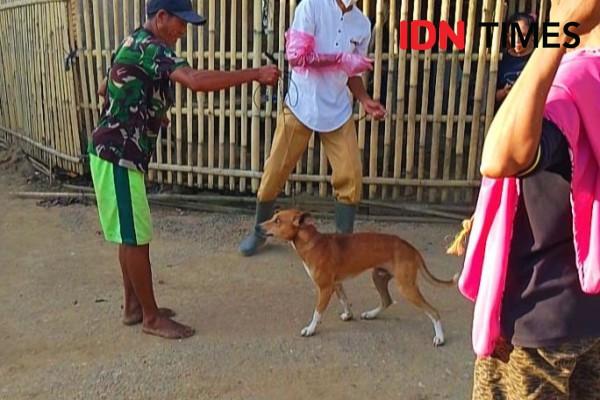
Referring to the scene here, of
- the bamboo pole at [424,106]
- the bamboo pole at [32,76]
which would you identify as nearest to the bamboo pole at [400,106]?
the bamboo pole at [424,106]

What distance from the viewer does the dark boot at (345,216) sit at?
5.11 meters

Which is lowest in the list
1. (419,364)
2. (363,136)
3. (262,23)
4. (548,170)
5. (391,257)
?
(419,364)

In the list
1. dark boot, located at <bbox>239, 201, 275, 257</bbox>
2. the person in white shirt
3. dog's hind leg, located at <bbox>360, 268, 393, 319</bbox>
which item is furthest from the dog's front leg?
dark boot, located at <bbox>239, 201, 275, 257</bbox>

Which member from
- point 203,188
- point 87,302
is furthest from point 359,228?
point 87,302

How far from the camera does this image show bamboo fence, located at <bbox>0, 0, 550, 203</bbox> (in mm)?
5922

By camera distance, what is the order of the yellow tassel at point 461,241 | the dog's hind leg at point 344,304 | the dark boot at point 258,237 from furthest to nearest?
the dark boot at point 258,237 < the dog's hind leg at point 344,304 < the yellow tassel at point 461,241

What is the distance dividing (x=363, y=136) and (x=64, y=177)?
3.09 m

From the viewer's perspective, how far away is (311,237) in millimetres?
4043

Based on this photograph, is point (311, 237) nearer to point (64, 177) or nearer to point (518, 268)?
point (518, 268)

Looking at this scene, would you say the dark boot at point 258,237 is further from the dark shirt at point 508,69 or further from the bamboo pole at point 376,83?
the dark shirt at point 508,69

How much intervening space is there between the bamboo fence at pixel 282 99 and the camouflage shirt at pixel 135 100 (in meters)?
1.96

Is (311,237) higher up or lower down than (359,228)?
higher up

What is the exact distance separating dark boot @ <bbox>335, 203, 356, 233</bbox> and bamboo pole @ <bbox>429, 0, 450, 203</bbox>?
127cm

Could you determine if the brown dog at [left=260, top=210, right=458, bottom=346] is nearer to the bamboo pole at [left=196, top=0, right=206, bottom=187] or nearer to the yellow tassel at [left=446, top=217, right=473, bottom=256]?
the yellow tassel at [left=446, top=217, right=473, bottom=256]
